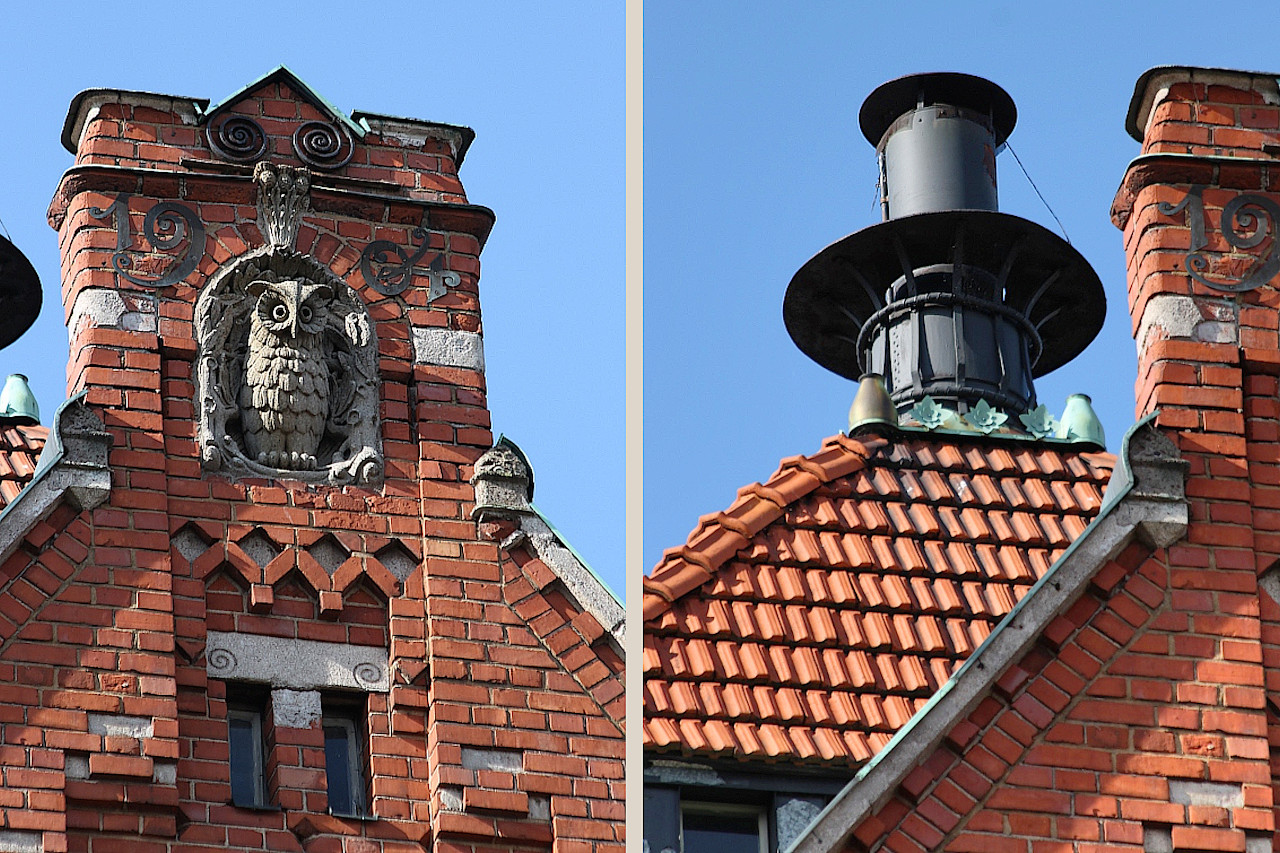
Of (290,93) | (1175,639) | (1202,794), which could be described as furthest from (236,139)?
(1202,794)

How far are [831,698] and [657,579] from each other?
1053mm

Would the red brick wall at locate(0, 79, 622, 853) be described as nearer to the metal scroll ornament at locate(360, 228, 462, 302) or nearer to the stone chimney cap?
the metal scroll ornament at locate(360, 228, 462, 302)

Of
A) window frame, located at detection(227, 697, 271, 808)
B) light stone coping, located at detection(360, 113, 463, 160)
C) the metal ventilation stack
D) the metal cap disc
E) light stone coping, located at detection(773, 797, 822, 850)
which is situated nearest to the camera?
light stone coping, located at detection(773, 797, 822, 850)

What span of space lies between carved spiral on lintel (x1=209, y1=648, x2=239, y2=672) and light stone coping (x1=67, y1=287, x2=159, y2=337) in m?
1.77

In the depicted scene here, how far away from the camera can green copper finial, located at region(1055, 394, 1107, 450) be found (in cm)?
1945

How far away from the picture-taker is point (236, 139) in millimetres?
19312

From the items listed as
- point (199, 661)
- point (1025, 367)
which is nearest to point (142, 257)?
point (199, 661)

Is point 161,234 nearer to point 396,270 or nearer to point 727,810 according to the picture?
point 396,270

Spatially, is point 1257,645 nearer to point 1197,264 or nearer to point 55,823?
point 1197,264

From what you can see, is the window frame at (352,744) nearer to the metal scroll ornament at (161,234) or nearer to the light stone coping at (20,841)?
the light stone coping at (20,841)

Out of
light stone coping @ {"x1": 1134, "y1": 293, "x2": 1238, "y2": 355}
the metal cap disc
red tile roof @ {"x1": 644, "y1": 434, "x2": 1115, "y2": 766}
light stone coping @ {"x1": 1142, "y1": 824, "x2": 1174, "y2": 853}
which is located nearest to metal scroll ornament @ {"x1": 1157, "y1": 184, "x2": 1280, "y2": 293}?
light stone coping @ {"x1": 1134, "y1": 293, "x2": 1238, "y2": 355}

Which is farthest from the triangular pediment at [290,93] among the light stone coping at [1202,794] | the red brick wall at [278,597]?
the light stone coping at [1202,794]

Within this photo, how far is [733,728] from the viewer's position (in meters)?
17.1

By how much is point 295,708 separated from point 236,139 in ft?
10.5
